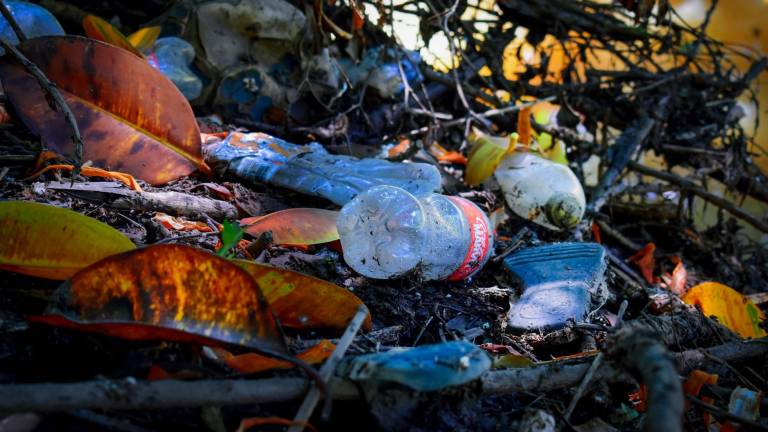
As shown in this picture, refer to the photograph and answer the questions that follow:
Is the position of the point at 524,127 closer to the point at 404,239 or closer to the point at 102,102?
the point at 404,239

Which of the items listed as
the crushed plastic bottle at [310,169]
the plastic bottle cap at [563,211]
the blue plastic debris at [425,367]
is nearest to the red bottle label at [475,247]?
the crushed plastic bottle at [310,169]

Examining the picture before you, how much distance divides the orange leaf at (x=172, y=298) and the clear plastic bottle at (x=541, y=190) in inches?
53.3

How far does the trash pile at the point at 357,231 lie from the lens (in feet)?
2.74

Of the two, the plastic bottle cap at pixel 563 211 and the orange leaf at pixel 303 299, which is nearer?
the orange leaf at pixel 303 299

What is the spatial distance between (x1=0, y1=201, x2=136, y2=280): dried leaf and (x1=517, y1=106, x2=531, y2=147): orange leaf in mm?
1708

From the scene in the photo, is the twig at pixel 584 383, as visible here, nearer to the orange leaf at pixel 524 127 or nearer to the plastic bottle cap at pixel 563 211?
the plastic bottle cap at pixel 563 211

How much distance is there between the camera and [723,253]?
2.47 m

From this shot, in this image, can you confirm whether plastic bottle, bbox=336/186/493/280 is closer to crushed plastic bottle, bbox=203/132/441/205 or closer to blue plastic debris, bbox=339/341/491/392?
crushed plastic bottle, bbox=203/132/441/205

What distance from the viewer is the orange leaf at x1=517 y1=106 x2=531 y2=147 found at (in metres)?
2.31

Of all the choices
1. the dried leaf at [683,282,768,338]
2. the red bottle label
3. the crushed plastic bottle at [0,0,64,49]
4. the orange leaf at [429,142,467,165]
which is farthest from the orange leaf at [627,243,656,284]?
the crushed plastic bottle at [0,0,64,49]

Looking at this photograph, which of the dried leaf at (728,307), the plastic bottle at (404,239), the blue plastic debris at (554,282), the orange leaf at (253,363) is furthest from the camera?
the dried leaf at (728,307)

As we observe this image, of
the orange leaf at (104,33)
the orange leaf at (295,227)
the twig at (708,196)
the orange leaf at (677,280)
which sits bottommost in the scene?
the orange leaf at (677,280)

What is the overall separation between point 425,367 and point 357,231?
0.72 m

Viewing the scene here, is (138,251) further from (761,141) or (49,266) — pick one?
(761,141)
